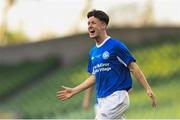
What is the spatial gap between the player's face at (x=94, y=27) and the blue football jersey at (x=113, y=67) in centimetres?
17

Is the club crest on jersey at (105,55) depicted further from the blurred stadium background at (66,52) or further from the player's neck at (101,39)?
the blurred stadium background at (66,52)

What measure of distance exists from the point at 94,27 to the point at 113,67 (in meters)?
0.45

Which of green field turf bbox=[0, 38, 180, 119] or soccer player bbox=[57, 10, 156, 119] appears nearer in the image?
soccer player bbox=[57, 10, 156, 119]

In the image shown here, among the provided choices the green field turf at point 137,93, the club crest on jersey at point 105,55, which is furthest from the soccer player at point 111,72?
the green field turf at point 137,93

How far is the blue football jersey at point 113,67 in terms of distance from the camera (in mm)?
7164

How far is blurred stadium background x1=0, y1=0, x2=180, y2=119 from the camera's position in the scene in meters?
24.0

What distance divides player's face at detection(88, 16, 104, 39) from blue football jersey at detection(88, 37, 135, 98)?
17 centimetres

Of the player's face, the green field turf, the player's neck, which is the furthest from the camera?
the green field turf

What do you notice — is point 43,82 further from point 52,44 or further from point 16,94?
point 52,44

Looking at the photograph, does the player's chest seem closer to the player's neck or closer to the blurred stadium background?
the player's neck

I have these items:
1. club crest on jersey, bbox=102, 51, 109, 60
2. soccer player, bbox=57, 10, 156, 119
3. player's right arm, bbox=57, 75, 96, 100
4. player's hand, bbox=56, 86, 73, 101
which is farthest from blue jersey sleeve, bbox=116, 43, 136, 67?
player's hand, bbox=56, 86, 73, 101

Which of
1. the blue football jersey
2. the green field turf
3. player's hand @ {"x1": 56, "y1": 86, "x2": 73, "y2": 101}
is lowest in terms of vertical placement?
the green field turf

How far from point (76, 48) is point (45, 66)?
1.62 m

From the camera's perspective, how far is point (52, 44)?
32.5m
